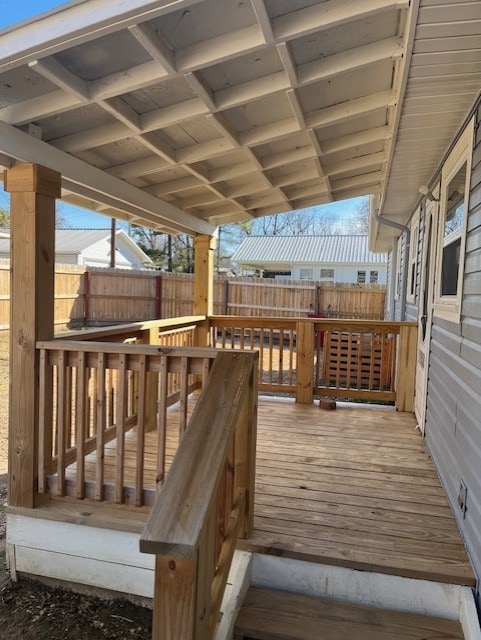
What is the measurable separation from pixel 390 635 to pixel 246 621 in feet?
1.92

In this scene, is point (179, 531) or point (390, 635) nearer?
point (179, 531)

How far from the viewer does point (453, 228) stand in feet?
9.69

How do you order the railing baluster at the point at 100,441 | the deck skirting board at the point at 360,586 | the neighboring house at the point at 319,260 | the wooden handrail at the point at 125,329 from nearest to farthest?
1. the deck skirting board at the point at 360,586
2. the railing baluster at the point at 100,441
3. the wooden handrail at the point at 125,329
4. the neighboring house at the point at 319,260

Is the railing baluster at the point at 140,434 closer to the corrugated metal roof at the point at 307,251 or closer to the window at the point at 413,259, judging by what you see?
the window at the point at 413,259

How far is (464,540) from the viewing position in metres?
2.14

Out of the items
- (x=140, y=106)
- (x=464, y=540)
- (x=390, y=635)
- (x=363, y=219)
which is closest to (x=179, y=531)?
(x=390, y=635)

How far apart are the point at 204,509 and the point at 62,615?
1.52 m

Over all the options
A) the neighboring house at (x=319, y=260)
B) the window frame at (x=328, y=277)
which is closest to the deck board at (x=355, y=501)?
the neighboring house at (x=319, y=260)

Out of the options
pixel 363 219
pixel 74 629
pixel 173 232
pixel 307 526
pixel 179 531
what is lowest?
pixel 74 629

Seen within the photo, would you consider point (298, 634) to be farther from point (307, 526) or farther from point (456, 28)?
point (456, 28)

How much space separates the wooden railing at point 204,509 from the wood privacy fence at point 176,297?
1025 centimetres

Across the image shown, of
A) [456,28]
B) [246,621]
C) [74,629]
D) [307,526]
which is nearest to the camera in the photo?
[456,28]

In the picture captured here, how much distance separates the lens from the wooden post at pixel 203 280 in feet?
17.0

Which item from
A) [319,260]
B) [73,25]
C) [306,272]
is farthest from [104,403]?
[306,272]
